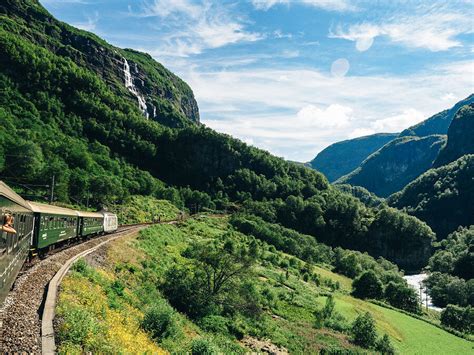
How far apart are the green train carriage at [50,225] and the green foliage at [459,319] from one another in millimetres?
63315

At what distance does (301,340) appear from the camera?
36.2m

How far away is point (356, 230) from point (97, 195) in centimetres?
11613

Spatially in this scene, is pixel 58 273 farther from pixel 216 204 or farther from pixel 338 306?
pixel 216 204

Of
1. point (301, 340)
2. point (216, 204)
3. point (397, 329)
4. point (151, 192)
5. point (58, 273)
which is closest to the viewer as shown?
point (58, 273)

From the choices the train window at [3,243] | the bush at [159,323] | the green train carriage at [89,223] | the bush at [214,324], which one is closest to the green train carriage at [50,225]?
the green train carriage at [89,223]

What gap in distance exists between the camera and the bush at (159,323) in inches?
774

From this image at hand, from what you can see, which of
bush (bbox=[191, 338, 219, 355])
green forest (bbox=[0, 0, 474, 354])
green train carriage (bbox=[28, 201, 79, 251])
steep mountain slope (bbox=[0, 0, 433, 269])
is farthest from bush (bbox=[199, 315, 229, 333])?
steep mountain slope (bbox=[0, 0, 433, 269])

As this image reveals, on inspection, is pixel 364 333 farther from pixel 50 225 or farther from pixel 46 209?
pixel 46 209

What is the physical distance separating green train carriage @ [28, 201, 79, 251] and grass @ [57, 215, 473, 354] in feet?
12.0

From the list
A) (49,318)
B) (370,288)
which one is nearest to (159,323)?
(49,318)

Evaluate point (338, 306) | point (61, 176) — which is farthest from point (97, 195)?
point (338, 306)

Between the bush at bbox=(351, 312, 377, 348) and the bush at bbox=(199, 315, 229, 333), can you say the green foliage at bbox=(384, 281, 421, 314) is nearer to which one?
the bush at bbox=(351, 312, 377, 348)

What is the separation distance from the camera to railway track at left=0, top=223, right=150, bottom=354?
11445mm

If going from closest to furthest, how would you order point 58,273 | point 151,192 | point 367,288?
point 58,273, point 367,288, point 151,192
